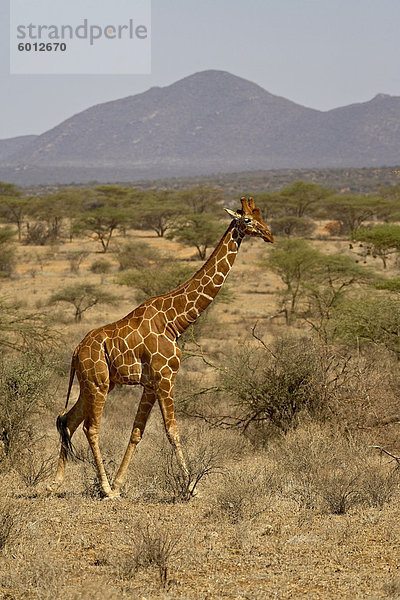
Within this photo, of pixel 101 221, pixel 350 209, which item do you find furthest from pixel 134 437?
pixel 350 209

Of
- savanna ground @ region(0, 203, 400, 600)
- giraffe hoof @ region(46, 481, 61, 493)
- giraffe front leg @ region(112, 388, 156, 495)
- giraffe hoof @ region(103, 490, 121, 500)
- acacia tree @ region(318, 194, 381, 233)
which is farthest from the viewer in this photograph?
acacia tree @ region(318, 194, 381, 233)

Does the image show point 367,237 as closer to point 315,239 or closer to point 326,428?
point 326,428

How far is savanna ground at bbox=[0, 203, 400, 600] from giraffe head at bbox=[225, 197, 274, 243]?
2.22 metres

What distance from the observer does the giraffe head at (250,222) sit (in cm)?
733

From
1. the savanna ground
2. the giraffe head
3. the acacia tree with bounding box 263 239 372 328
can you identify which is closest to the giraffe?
the giraffe head

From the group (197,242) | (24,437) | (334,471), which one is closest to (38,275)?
(197,242)

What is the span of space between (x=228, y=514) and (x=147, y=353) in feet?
5.41

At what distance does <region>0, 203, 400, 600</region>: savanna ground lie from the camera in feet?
17.2

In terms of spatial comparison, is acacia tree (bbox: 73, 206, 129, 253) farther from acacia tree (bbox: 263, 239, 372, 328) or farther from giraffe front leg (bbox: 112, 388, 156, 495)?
giraffe front leg (bbox: 112, 388, 156, 495)

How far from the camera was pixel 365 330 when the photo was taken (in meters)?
12.7

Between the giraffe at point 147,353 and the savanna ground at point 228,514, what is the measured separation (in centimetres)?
41

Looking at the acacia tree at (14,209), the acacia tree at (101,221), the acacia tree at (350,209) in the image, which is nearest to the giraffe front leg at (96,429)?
the acacia tree at (101,221)

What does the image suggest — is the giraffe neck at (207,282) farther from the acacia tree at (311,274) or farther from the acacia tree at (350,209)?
the acacia tree at (350,209)

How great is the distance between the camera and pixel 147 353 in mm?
7199
